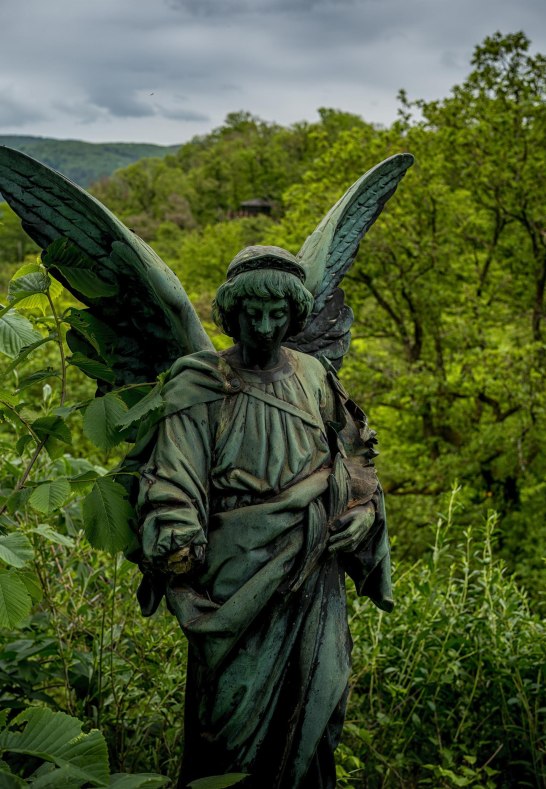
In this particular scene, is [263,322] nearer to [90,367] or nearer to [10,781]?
[90,367]

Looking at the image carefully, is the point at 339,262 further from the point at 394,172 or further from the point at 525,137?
the point at 525,137

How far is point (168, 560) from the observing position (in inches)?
101

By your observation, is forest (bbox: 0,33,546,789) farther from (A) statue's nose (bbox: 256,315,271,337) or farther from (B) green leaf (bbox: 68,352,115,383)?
(A) statue's nose (bbox: 256,315,271,337)

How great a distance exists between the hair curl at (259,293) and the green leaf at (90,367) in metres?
0.41

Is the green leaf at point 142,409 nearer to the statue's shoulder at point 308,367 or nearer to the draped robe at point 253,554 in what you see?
the draped robe at point 253,554

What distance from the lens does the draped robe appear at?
2.66 metres

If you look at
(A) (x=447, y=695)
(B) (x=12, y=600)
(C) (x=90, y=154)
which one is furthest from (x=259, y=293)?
(C) (x=90, y=154)

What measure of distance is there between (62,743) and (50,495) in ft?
2.65

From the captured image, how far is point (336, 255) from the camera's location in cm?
367

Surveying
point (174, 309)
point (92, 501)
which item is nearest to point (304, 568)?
point (92, 501)

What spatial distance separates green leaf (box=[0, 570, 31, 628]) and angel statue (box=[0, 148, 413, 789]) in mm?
379

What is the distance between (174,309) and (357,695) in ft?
10.5

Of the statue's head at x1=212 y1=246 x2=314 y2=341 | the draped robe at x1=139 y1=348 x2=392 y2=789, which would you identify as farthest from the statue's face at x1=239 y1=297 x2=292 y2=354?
the draped robe at x1=139 y1=348 x2=392 y2=789

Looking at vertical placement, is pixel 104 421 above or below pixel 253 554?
above
